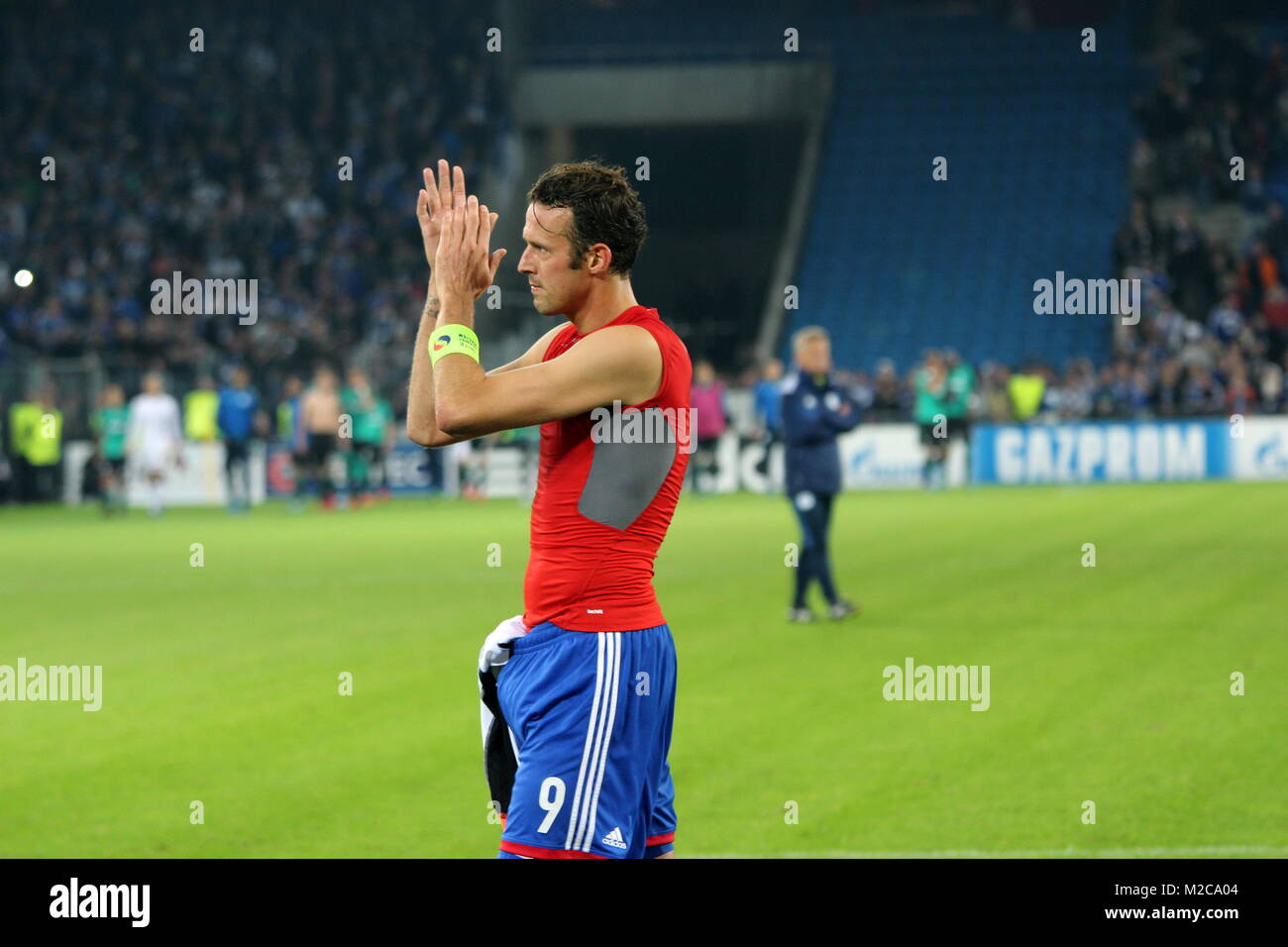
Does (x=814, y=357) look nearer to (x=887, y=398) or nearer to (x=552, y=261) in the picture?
(x=552, y=261)

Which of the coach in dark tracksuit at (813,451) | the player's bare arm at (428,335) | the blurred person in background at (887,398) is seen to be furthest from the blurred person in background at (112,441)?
the player's bare arm at (428,335)

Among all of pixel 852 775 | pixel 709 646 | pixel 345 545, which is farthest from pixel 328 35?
pixel 852 775

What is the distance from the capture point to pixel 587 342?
4.32m

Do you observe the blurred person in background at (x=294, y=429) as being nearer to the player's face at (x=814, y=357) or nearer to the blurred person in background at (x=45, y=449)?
the blurred person in background at (x=45, y=449)

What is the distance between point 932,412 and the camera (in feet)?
99.7

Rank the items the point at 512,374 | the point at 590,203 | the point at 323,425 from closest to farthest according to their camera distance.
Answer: the point at 512,374 < the point at 590,203 < the point at 323,425

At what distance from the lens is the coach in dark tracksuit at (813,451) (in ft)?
45.6

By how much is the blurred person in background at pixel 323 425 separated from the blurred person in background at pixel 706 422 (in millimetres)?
6266

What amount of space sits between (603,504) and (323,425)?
82.6 feet

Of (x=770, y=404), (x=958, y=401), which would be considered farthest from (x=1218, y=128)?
(x=770, y=404)

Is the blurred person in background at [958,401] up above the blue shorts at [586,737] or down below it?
above

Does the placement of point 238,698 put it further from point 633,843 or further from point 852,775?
point 633,843

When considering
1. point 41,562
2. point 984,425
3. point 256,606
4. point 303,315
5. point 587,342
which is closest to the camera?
point 587,342
